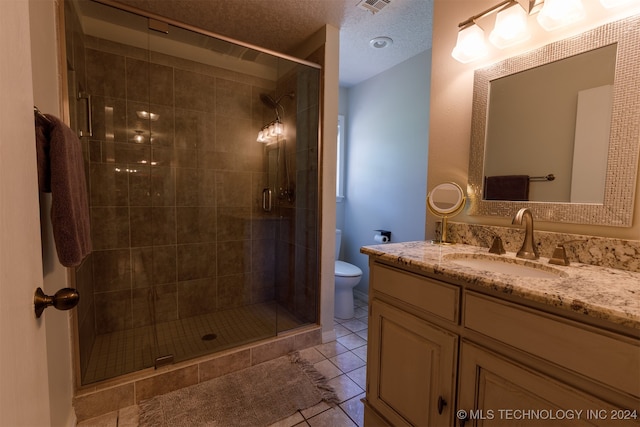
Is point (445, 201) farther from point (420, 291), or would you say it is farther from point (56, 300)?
point (56, 300)

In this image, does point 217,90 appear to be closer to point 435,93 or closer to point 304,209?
point 304,209

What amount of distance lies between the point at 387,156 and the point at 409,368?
2.08 metres

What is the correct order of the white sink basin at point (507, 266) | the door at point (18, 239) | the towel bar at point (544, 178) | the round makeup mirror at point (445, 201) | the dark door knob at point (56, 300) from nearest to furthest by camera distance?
the door at point (18, 239) < the dark door knob at point (56, 300) < the white sink basin at point (507, 266) < the towel bar at point (544, 178) < the round makeup mirror at point (445, 201)

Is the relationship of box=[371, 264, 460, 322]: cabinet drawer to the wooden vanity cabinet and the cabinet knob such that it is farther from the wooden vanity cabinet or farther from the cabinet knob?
the cabinet knob

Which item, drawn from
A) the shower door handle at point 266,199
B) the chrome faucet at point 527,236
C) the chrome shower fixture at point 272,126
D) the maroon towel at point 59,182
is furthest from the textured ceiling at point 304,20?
the chrome faucet at point 527,236

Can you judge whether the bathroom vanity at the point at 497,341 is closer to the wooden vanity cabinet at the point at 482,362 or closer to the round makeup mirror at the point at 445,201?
the wooden vanity cabinet at the point at 482,362

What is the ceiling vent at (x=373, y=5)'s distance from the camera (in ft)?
6.01

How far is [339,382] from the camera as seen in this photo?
1.78 m

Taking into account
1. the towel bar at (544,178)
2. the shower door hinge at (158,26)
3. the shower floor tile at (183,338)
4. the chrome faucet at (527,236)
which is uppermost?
the shower door hinge at (158,26)

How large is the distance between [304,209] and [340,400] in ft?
4.59

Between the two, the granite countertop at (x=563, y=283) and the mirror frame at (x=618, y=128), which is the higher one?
the mirror frame at (x=618, y=128)

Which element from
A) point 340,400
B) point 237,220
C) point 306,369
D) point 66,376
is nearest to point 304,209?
point 237,220

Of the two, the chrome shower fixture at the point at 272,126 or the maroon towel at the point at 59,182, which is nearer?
the maroon towel at the point at 59,182

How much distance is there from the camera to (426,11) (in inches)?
75.9
